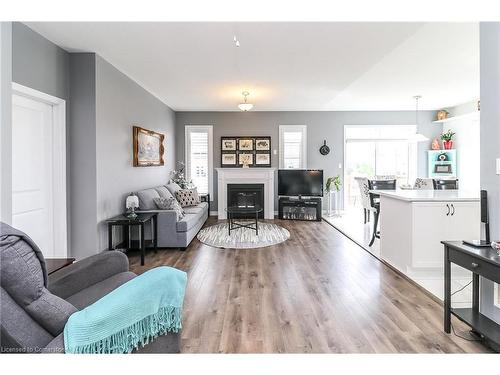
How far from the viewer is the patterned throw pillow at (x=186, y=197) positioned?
629cm

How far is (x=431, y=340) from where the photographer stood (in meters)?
2.14

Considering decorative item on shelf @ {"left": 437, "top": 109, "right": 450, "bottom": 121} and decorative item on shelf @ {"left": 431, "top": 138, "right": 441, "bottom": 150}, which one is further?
decorative item on shelf @ {"left": 431, "top": 138, "right": 441, "bottom": 150}

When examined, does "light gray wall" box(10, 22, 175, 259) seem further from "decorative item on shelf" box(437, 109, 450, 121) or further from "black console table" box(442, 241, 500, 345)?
"decorative item on shelf" box(437, 109, 450, 121)

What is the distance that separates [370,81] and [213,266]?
167 inches

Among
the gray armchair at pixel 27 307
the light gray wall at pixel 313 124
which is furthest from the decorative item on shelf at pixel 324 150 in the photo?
the gray armchair at pixel 27 307

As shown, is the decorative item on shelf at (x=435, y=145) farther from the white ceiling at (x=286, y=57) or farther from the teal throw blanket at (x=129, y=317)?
the teal throw blanket at (x=129, y=317)

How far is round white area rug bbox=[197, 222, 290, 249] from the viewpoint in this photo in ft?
16.1

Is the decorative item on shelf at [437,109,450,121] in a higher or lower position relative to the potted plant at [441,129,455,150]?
higher

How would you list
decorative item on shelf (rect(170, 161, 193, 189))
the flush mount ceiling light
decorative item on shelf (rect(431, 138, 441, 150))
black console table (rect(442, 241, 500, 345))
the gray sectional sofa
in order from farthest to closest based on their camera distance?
decorative item on shelf (rect(431, 138, 441, 150))
decorative item on shelf (rect(170, 161, 193, 189))
the flush mount ceiling light
the gray sectional sofa
black console table (rect(442, 241, 500, 345))

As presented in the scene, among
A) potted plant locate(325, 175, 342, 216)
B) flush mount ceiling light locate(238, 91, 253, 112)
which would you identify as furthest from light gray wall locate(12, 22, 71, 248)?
potted plant locate(325, 175, 342, 216)

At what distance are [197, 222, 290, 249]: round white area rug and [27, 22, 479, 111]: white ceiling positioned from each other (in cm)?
273
